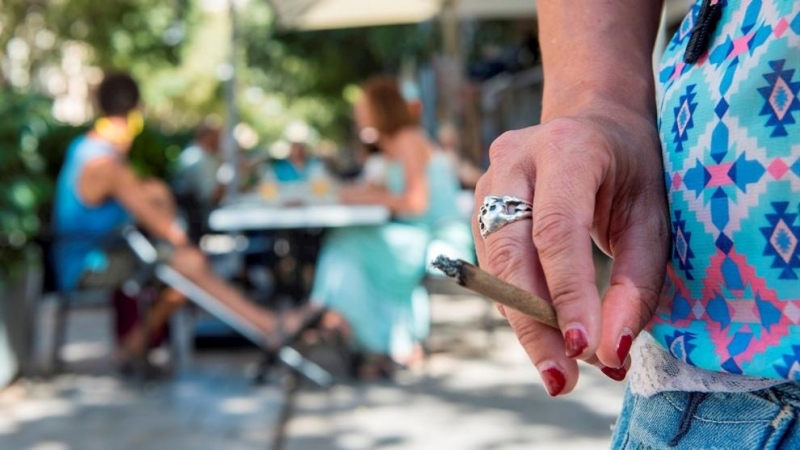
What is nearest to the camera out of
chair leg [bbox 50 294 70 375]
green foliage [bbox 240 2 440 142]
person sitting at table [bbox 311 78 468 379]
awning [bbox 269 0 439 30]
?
chair leg [bbox 50 294 70 375]

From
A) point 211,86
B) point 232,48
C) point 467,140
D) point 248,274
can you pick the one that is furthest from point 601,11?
point 211,86

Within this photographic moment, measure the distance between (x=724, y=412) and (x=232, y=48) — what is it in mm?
7978

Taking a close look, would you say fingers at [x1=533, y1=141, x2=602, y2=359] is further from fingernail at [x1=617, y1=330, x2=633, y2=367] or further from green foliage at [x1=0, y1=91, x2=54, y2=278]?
green foliage at [x1=0, y1=91, x2=54, y2=278]

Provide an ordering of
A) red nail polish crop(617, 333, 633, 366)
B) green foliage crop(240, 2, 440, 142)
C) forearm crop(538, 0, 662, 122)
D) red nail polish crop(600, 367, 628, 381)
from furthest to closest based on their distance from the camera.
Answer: green foliage crop(240, 2, 440, 142), forearm crop(538, 0, 662, 122), red nail polish crop(600, 367, 628, 381), red nail polish crop(617, 333, 633, 366)

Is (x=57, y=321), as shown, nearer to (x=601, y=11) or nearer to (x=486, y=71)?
(x=601, y=11)

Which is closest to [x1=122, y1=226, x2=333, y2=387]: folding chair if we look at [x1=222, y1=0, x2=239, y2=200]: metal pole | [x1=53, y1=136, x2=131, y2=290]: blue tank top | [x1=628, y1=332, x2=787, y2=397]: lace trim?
[x1=53, y1=136, x2=131, y2=290]: blue tank top

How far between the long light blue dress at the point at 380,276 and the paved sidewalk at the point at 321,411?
12.4 inches

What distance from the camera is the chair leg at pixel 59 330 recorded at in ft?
21.0

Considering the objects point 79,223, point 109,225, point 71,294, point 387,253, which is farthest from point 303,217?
point 71,294

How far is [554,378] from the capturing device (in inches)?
31.9

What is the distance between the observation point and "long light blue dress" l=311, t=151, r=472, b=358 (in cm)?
657

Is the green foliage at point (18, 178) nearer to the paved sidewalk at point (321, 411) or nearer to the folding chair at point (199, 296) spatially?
the folding chair at point (199, 296)

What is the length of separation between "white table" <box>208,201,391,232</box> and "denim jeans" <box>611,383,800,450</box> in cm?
542

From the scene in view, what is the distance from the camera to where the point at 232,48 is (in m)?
8.60
